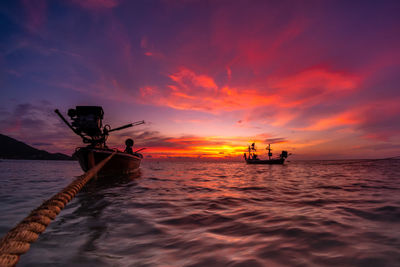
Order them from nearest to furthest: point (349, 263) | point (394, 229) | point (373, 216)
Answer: point (349, 263) < point (394, 229) < point (373, 216)

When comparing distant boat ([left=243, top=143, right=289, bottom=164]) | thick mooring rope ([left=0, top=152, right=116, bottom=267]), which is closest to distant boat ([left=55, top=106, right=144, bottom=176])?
thick mooring rope ([left=0, top=152, right=116, bottom=267])

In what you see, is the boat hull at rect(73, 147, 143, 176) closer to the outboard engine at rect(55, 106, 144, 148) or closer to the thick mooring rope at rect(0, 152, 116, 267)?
the outboard engine at rect(55, 106, 144, 148)

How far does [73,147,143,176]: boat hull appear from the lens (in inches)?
549

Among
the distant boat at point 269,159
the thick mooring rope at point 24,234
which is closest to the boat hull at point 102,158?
the thick mooring rope at point 24,234

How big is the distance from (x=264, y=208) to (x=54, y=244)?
16.4 feet

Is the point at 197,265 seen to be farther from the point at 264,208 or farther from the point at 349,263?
the point at 264,208

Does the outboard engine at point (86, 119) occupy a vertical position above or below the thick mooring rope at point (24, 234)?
above

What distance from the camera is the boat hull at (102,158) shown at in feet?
45.8

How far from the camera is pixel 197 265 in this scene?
2439 mm

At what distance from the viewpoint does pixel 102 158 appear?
48.8ft

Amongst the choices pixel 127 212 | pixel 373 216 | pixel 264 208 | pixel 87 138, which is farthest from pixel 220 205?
pixel 87 138

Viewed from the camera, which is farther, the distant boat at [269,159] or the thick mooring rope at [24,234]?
the distant boat at [269,159]

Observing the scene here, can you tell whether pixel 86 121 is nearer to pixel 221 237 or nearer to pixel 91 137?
pixel 91 137

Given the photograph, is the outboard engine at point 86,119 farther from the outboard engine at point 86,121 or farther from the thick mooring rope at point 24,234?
the thick mooring rope at point 24,234
